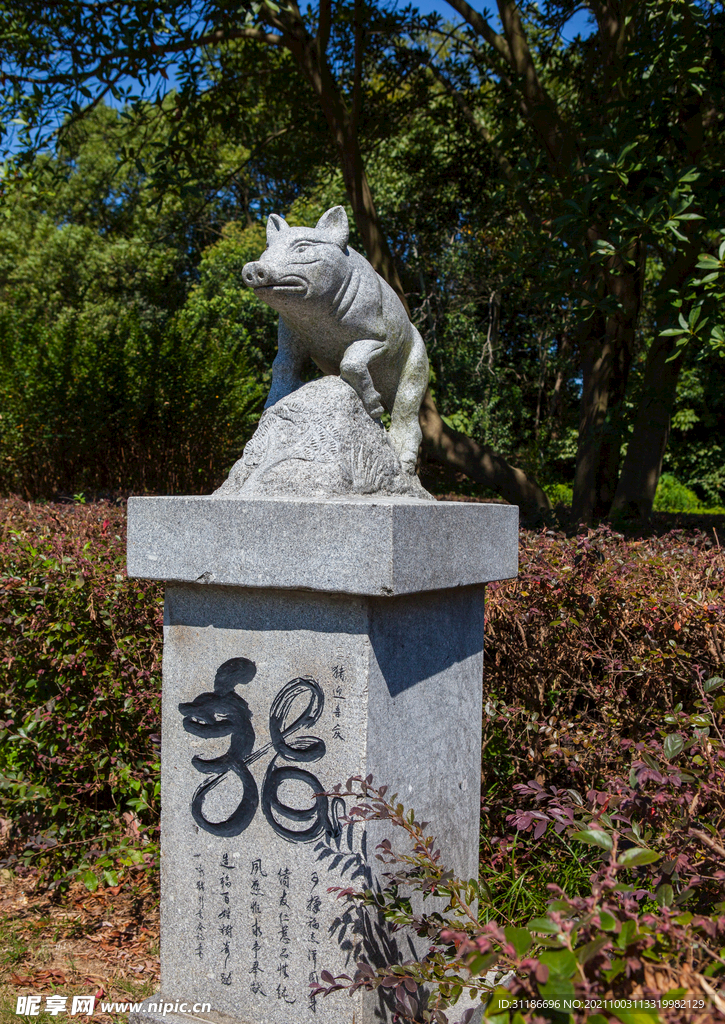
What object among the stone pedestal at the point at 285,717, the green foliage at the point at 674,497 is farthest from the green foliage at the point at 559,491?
the stone pedestal at the point at 285,717

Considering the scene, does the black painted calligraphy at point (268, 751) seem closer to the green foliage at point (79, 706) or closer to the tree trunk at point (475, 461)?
the green foliage at point (79, 706)

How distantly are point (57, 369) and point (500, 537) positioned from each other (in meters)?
6.06

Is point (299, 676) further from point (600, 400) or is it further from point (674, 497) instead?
point (674, 497)

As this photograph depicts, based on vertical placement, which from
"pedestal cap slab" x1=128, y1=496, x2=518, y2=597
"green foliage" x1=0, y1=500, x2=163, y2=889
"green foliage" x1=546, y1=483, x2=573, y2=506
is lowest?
"green foliage" x1=0, y1=500, x2=163, y2=889

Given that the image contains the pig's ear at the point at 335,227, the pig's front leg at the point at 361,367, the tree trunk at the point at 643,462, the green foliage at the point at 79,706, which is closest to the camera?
the pig's ear at the point at 335,227

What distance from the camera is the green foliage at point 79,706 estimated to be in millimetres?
3361

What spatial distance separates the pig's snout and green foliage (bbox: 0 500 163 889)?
4.79 ft

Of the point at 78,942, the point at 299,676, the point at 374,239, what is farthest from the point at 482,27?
the point at 78,942

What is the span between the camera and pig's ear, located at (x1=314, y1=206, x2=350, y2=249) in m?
2.56

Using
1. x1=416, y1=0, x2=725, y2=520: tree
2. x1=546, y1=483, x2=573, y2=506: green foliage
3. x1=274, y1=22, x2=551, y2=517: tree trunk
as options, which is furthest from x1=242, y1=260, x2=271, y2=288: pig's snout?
x1=546, y1=483, x2=573, y2=506: green foliage

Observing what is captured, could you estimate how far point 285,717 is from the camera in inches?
86.9

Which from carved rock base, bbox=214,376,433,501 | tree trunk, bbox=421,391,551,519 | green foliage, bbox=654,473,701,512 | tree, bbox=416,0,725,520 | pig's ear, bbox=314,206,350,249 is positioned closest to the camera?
carved rock base, bbox=214,376,433,501

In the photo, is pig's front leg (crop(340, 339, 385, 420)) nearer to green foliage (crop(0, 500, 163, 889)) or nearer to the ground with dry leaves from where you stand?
green foliage (crop(0, 500, 163, 889))

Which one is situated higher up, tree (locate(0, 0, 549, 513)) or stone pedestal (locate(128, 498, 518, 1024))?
tree (locate(0, 0, 549, 513))
